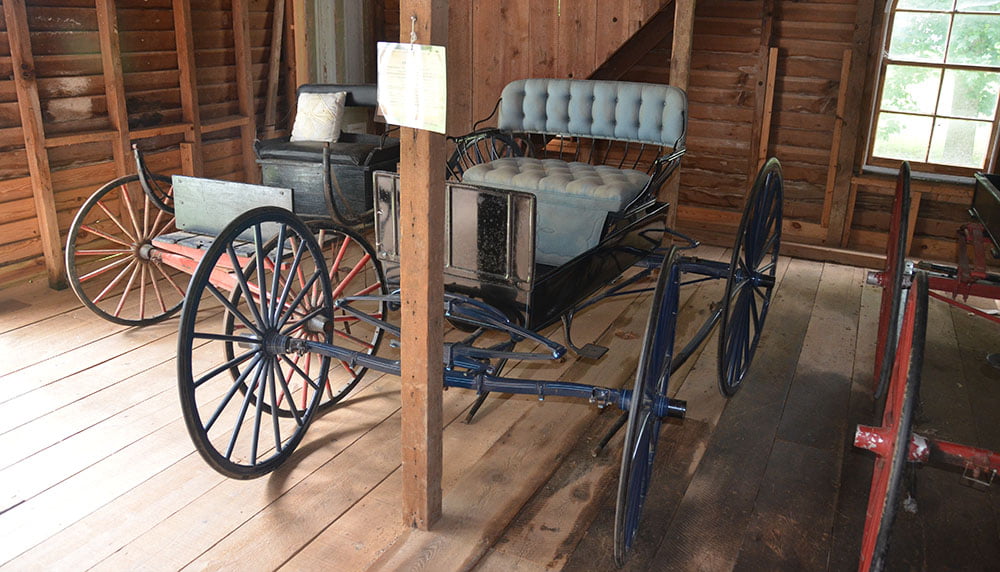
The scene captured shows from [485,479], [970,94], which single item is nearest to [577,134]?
[485,479]

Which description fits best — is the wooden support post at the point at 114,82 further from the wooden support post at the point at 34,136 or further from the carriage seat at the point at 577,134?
the carriage seat at the point at 577,134

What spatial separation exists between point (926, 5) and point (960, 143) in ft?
3.02

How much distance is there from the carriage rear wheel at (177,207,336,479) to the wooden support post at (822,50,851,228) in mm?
3876

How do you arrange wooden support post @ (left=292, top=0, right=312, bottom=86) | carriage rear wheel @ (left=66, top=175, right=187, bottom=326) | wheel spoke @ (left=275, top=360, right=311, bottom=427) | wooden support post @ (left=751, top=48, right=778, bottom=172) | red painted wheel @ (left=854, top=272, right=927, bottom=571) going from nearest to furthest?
red painted wheel @ (left=854, top=272, right=927, bottom=571)
wheel spoke @ (left=275, top=360, right=311, bottom=427)
carriage rear wheel @ (left=66, top=175, right=187, bottom=326)
wooden support post @ (left=751, top=48, right=778, bottom=172)
wooden support post @ (left=292, top=0, right=312, bottom=86)

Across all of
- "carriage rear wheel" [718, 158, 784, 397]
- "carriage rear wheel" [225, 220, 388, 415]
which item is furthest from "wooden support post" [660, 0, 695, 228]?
"carriage rear wheel" [225, 220, 388, 415]

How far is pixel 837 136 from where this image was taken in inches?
226

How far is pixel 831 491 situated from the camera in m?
2.96

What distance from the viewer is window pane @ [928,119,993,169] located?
5.55m

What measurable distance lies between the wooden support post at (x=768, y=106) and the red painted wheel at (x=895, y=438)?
4073 millimetres

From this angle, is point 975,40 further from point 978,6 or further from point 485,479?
point 485,479

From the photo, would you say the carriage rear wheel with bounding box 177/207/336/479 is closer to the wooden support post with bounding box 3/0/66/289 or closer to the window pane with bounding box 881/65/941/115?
the wooden support post with bounding box 3/0/66/289

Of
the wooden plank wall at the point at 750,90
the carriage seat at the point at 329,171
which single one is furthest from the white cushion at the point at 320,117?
the wooden plank wall at the point at 750,90

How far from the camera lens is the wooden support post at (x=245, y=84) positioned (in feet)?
18.7

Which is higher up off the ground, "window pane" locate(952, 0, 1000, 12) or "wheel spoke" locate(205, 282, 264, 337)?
"window pane" locate(952, 0, 1000, 12)
